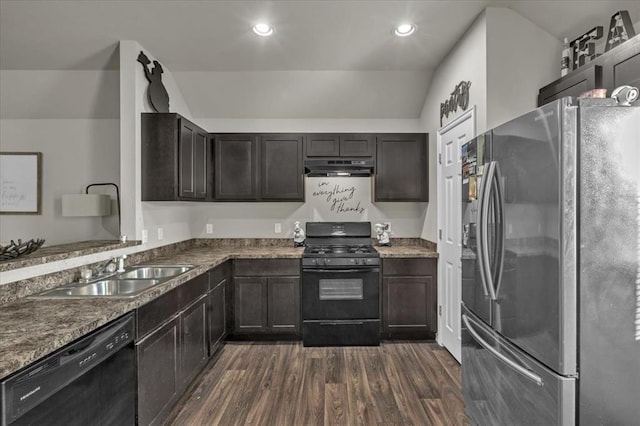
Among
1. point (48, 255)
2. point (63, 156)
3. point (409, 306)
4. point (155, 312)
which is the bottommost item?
point (409, 306)

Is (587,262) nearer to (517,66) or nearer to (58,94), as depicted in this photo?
(517,66)

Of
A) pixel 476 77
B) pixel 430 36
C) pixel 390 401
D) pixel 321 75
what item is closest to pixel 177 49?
pixel 321 75

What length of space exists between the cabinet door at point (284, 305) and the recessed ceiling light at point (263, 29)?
233cm

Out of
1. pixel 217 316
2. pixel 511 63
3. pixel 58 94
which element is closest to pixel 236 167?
pixel 217 316

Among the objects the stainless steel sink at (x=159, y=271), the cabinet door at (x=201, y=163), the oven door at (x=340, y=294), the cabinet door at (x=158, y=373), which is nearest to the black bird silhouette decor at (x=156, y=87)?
the cabinet door at (x=201, y=163)

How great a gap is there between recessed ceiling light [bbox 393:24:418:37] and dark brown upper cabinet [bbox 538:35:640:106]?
124 cm

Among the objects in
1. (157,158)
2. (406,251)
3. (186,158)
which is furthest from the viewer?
(406,251)

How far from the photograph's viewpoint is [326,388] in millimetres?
2715

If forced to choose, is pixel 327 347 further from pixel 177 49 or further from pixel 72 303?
pixel 177 49

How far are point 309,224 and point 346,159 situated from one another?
0.93 metres

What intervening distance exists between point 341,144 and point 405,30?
1.39 meters

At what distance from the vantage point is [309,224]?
14.1ft

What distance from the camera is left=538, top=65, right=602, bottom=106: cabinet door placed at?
74.3 inches

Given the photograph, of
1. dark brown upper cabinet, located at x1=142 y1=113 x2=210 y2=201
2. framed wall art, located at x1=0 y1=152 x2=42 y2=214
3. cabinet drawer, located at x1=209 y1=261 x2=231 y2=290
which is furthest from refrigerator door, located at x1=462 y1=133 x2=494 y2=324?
framed wall art, located at x1=0 y1=152 x2=42 y2=214
